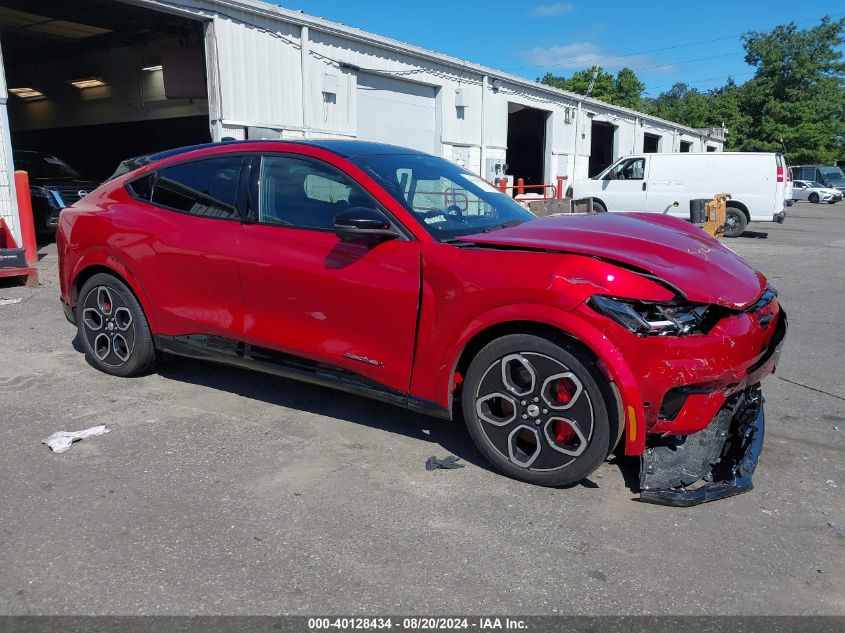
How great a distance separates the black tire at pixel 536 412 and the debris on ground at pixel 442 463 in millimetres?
205

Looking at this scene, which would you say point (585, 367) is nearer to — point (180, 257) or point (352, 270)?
point (352, 270)

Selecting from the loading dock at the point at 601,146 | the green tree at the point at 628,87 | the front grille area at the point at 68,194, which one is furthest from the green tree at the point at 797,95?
the front grille area at the point at 68,194

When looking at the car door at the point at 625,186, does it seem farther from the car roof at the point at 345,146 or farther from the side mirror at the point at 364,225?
the side mirror at the point at 364,225

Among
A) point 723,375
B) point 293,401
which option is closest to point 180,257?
point 293,401

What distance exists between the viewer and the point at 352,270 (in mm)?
3469

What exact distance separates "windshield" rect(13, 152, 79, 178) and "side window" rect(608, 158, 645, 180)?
42.7ft

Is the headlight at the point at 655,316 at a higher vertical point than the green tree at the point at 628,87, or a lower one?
lower

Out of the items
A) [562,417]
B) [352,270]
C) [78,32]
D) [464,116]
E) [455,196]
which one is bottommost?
[562,417]

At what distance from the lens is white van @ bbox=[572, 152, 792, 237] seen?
52.5 ft

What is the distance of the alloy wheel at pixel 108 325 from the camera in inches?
180

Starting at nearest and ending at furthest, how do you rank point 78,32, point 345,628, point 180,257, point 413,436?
point 345,628 < point 413,436 < point 180,257 < point 78,32

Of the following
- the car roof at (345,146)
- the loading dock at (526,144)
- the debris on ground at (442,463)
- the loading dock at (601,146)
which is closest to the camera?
the debris on ground at (442,463)

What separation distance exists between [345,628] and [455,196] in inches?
98.9

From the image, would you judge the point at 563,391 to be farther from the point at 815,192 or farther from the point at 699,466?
the point at 815,192
